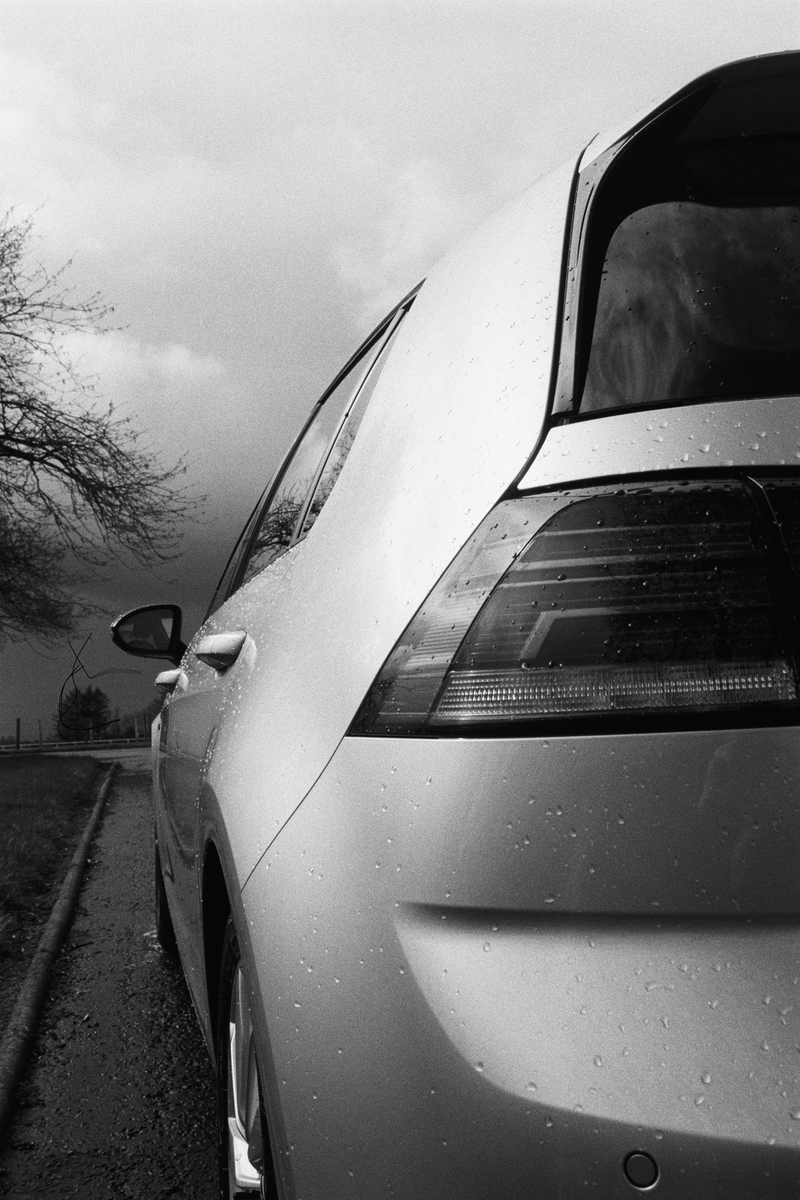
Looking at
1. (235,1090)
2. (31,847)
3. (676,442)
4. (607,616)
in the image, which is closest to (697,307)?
(676,442)

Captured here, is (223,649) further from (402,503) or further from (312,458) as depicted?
(402,503)

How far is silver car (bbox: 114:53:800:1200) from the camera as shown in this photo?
1.11 metres

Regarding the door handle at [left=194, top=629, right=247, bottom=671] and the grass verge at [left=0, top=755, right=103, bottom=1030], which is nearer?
the door handle at [left=194, top=629, right=247, bottom=671]

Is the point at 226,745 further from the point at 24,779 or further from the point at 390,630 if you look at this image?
the point at 24,779

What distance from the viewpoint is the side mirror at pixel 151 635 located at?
163 inches

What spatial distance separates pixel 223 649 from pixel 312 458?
0.62 m

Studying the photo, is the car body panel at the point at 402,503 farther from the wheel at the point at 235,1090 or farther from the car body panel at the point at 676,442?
the wheel at the point at 235,1090

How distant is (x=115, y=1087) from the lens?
3.64 m

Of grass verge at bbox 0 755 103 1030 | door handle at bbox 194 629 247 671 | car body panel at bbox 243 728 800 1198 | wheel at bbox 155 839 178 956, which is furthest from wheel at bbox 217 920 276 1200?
wheel at bbox 155 839 178 956

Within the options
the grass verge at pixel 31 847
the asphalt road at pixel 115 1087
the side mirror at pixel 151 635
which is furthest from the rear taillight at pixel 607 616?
the grass verge at pixel 31 847

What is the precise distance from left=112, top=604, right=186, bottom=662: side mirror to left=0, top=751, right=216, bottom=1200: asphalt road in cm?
143

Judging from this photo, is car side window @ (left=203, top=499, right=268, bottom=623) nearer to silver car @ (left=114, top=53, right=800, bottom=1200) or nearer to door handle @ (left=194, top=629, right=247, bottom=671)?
door handle @ (left=194, top=629, right=247, bottom=671)

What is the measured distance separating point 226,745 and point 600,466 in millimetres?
823

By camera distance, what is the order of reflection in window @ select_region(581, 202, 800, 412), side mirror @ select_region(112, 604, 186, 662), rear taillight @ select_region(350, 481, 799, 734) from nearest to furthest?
rear taillight @ select_region(350, 481, 799, 734), reflection in window @ select_region(581, 202, 800, 412), side mirror @ select_region(112, 604, 186, 662)
